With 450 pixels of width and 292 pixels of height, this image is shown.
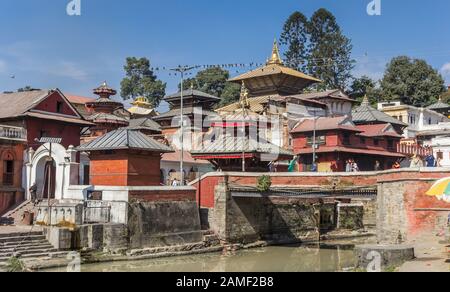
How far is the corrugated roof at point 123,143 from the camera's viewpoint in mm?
34344

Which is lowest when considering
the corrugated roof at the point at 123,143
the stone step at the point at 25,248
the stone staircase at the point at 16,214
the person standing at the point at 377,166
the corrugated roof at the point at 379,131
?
the stone step at the point at 25,248

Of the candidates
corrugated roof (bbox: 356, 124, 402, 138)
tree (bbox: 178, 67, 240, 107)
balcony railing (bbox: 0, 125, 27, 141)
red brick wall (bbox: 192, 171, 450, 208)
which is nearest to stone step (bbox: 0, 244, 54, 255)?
balcony railing (bbox: 0, 125, 27, 141)

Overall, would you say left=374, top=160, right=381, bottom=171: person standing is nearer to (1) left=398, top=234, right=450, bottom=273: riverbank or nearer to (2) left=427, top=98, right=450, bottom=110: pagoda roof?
(1) left=398, top=234, right=450, bottom=273: riverbank

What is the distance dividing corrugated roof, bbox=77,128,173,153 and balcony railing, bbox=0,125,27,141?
4243 millimetres

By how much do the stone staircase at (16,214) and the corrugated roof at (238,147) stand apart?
10.5m

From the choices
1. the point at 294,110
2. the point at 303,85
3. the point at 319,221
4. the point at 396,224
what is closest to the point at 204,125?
the point at 294,110

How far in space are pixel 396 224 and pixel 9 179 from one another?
21.7 meters

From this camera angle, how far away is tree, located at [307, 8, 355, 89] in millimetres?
90562

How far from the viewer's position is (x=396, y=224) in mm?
32312

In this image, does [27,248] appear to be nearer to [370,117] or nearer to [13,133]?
[13,133]

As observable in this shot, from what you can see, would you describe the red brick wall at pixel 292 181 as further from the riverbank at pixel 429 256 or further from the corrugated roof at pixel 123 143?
the riverbank at pixel 429 256

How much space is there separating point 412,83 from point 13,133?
64.1 m

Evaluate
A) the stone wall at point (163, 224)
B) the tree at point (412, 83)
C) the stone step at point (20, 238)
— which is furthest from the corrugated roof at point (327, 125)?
the tree at point (412, 83)
